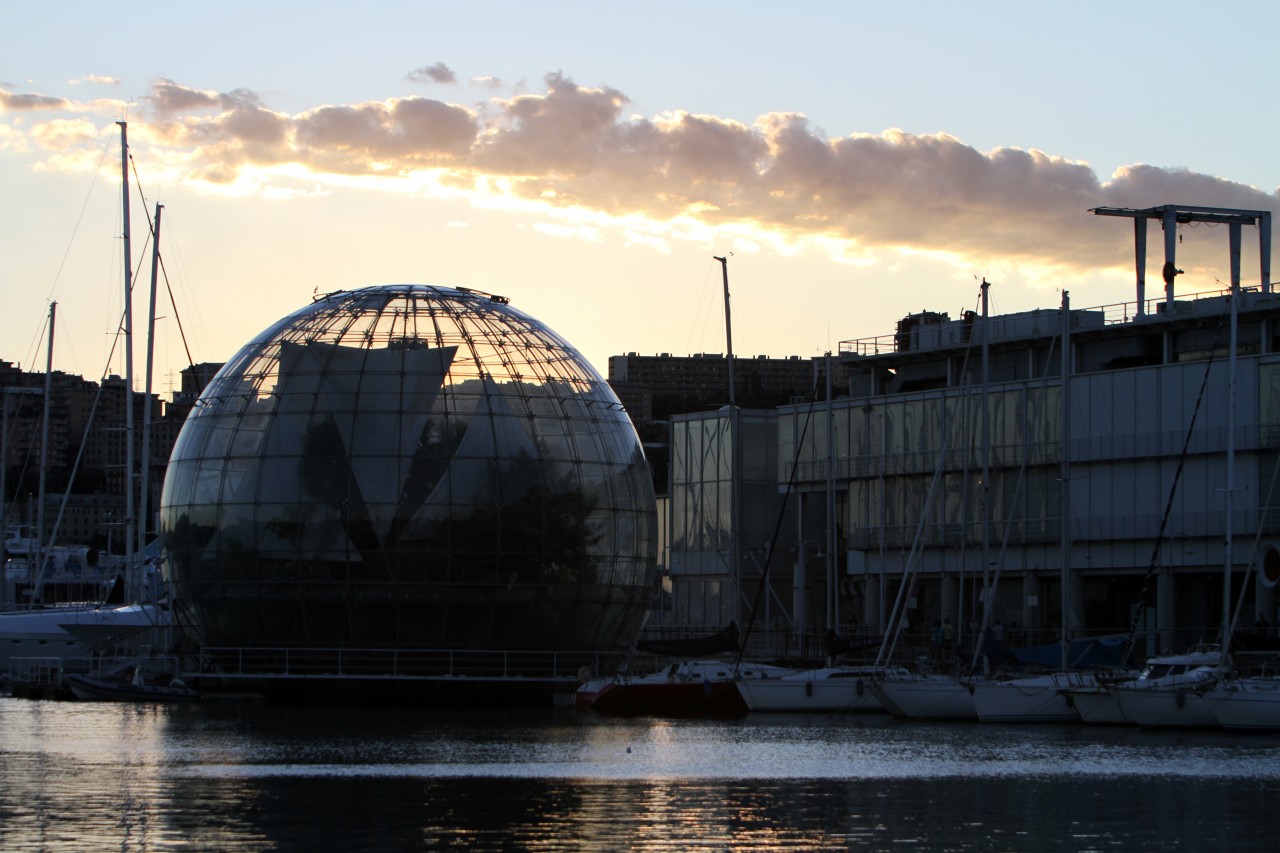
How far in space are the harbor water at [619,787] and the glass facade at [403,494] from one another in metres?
7.20

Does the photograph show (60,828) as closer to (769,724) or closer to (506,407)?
(769,724)

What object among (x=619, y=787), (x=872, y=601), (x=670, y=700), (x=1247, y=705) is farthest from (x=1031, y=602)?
(x=619, y=787)

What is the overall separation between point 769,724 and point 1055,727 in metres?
6.79

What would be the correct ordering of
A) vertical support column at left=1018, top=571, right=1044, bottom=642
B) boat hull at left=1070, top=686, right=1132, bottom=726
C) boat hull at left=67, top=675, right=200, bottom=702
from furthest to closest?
vertical support column at left=1018, top=571, right=1044, bottom=642
boat hull at left=67, top=675, right=200, bottom=702
boat hull at left=1070, top=686, right=1132, bottom=726

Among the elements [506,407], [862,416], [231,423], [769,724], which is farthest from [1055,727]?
[862,416]

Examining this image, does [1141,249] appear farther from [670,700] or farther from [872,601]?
[670,700]

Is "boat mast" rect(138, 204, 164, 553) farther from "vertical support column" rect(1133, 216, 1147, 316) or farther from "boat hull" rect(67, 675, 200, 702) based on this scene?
"vertical support column" rect(1133, 216, 1147, 316)

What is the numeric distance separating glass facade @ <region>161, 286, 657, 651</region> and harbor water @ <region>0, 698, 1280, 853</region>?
720 centimetres

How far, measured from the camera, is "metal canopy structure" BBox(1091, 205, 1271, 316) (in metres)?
83.1

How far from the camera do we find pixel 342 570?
55625 millimetres

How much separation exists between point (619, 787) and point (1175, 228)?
5954 cm

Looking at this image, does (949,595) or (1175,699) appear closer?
(1175,699)

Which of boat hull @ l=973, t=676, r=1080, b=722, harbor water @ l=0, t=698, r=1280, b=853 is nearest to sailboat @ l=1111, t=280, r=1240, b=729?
harbor water @ l=0, t=698, r=1280, b=853

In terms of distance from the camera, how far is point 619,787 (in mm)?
30562
